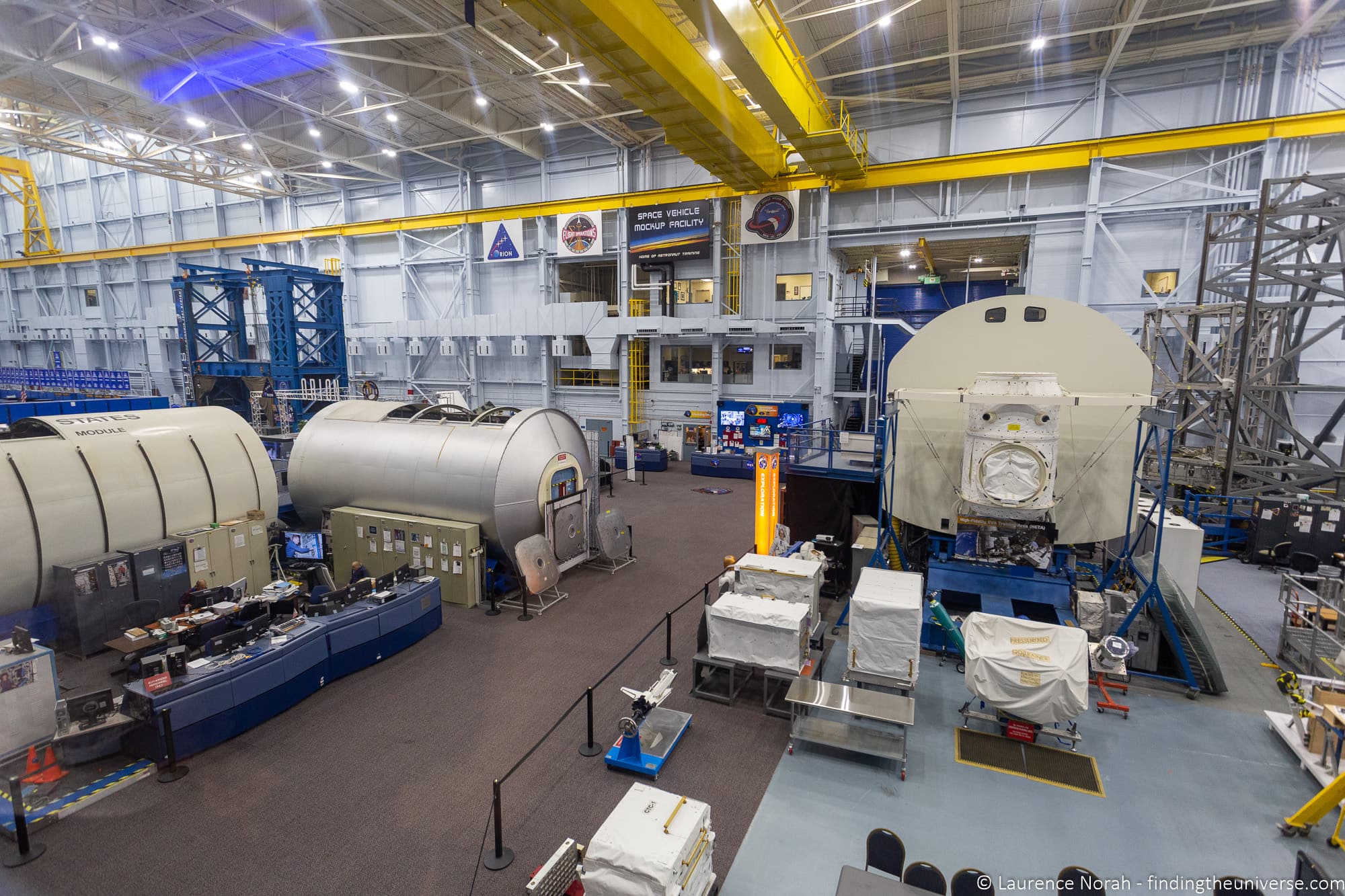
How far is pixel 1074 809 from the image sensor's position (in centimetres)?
573

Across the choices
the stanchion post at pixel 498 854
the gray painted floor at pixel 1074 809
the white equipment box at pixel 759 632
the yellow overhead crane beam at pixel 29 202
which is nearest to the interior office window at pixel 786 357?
the white equipment box at pixel 759 632

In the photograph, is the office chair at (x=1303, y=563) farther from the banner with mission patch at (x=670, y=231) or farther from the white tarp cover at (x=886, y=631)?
the banner with mission patch at (x=670, y=231)

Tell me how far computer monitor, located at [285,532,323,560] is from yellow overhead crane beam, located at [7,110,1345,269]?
17600 mm

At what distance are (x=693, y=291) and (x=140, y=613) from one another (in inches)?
772

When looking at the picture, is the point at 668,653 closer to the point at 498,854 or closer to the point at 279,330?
the point at 498,854

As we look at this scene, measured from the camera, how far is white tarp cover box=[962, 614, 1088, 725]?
6164mm

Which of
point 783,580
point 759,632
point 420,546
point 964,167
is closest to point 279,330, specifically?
point 420,546

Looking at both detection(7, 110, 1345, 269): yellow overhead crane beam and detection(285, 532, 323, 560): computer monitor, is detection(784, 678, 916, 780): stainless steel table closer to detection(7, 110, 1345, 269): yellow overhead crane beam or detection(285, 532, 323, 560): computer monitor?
detection(285, 532, 323, 560): computer monitor

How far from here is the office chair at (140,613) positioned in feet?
30.0

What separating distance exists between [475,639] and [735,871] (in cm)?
574

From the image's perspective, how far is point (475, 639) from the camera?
31.0 feet

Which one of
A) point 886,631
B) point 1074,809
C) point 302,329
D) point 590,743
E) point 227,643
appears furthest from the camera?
point 302,329

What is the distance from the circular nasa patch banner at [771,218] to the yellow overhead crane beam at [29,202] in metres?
40.7

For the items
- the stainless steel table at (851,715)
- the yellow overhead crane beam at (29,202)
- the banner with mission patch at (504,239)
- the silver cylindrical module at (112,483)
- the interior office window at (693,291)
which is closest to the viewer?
the stainless steel table at (851,715)
